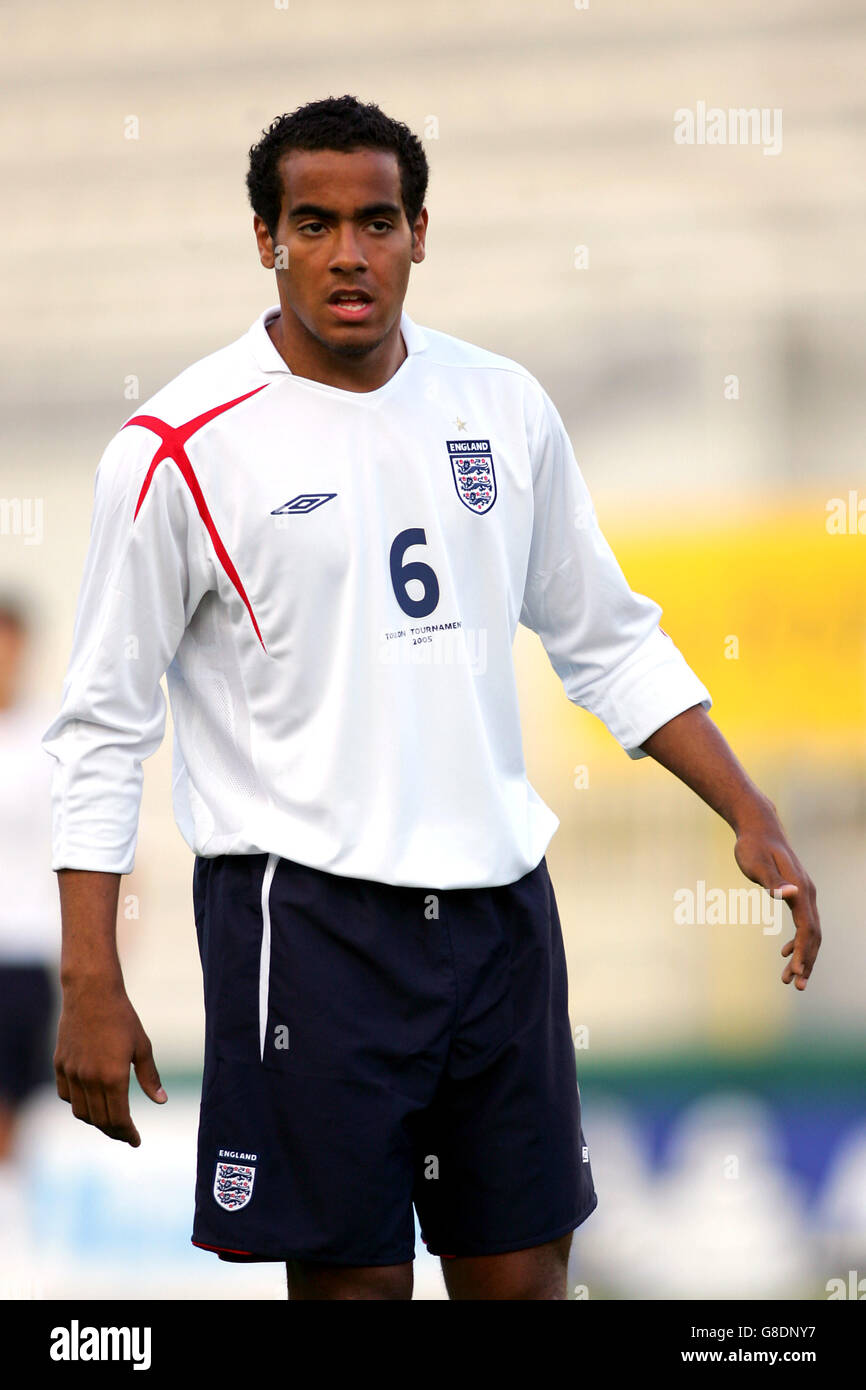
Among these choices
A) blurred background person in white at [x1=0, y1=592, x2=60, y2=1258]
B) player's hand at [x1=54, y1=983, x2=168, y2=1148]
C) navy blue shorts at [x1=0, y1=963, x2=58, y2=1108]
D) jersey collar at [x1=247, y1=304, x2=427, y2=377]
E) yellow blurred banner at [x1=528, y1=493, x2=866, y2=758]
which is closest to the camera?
player's hand at [x1=54, y1=983, x2=168, y2=1148]

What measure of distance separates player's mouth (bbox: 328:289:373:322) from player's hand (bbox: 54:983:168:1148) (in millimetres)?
800

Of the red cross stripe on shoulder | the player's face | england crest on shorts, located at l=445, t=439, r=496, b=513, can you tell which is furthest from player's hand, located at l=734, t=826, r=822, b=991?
the player's face

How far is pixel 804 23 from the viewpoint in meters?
4.20

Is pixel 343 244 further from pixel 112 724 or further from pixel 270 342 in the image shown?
pixel 112 724

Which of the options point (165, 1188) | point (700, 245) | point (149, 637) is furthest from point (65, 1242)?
point (700, 245)

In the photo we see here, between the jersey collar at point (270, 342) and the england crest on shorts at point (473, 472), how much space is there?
0.48 feet

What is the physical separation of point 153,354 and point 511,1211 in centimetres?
300

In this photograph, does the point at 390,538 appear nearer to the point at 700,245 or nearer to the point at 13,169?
the point at 700,245

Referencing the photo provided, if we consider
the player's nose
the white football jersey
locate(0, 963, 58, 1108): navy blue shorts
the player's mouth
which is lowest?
locate(0, 963, 58, 1108): navy blue shorts

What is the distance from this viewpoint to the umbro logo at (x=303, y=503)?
1.85 metres

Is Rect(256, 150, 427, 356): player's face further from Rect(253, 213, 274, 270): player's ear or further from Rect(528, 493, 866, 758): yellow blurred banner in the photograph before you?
Rect(528, 493, 866, 758): yellow blurred banner

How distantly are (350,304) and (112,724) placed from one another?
0.55 m

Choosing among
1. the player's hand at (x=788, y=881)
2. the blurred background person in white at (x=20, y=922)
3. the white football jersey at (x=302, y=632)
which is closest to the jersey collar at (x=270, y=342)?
the white football jersey at (x=302, y=632)

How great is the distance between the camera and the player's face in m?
1.87
